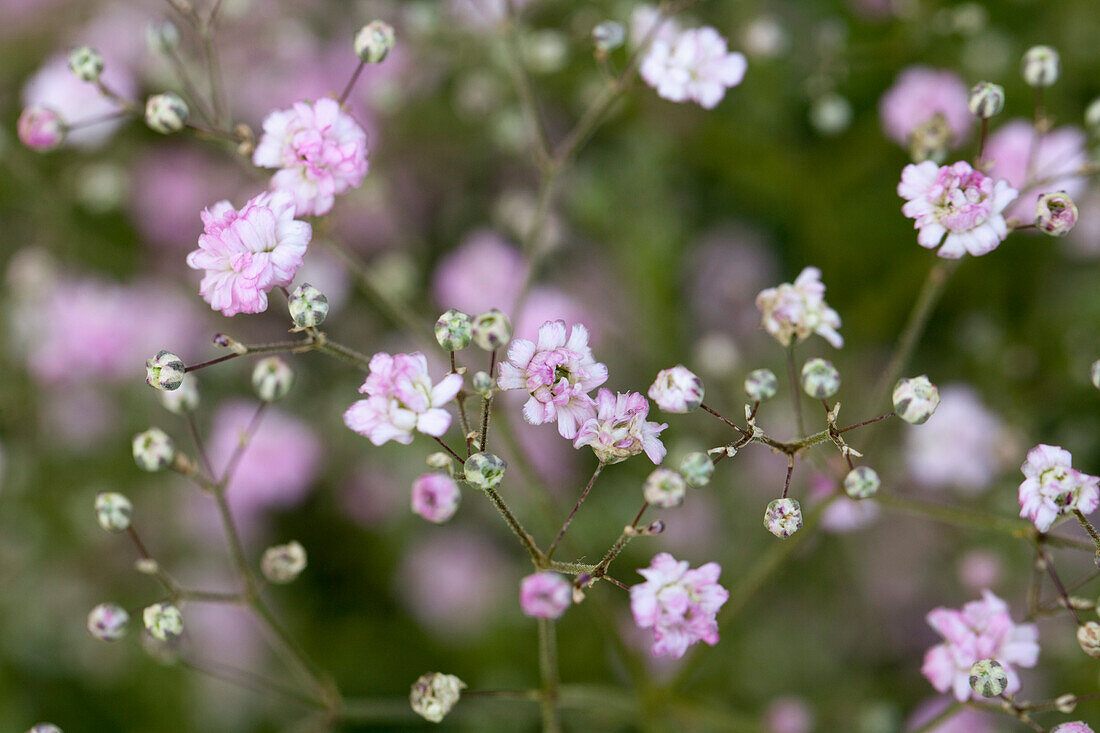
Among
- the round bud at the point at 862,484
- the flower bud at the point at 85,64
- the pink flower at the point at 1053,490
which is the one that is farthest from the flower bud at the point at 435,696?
the flower bud at the point at 85,64

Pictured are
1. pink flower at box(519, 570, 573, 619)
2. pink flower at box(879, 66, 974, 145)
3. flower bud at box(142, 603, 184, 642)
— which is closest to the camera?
pink flower at box(519, 570, 573, 619)

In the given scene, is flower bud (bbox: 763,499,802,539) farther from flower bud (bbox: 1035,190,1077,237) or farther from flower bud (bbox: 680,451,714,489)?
flower bud (bbox: 1035,190,1077,237)

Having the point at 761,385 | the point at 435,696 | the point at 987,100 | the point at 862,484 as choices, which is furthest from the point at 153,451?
the point at 987,100

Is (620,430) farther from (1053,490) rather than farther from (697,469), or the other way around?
(1053,490)

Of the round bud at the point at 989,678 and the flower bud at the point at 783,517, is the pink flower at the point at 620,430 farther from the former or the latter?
the round bud at the point at 989,678

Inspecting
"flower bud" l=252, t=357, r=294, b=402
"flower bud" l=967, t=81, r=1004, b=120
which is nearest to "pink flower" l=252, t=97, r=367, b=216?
"flower bud" l=252, t=357, r=294, b=402

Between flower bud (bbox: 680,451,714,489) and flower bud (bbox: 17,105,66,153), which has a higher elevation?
flower bud (bbox: 17,105,66,153)
